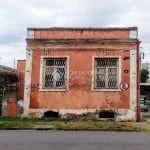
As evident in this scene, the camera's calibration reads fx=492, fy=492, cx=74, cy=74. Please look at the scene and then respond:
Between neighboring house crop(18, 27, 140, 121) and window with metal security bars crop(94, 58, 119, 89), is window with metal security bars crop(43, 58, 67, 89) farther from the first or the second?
window with metal security bars crop(94, 58, 119, 89)

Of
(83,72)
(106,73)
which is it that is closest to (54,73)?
(83,72)

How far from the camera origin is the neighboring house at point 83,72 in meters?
28.1

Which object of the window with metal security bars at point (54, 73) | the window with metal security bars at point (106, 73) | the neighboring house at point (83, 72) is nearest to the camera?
the neighboring house at point (83, 72)

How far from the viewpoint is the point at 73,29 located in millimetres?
28875

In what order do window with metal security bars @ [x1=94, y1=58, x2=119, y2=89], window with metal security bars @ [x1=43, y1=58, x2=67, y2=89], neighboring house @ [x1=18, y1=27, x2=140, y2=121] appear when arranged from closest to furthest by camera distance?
neighboring house @ [x1=18, y1=27, x2=140, y2=121] → window with metal security bars @ [x1=94, y1=58, x2=119, y2=89] → window with metal security bars @ [x1=43, y1=58, x2=67, y2=89]

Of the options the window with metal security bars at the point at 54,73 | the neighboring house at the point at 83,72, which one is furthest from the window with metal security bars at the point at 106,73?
the window with metal security bars at the point at 54,73

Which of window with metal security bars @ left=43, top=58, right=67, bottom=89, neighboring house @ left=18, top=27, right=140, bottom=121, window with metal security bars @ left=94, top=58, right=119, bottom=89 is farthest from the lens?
window with metal security bars @ left=43, top=58, right=67, bottom=89

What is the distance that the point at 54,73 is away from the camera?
2897 cm

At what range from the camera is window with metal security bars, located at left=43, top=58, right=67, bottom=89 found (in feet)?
94.4

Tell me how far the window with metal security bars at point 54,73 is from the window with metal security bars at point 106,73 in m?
1.88

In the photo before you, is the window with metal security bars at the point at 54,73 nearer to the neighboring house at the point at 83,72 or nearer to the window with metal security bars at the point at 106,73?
the neighboring house at the point at 83,72

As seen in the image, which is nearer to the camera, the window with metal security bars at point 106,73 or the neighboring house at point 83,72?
the neighboring house at point 83,72

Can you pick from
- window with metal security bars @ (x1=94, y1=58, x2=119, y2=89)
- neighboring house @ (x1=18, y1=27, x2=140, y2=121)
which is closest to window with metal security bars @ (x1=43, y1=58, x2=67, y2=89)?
neighboring house @ (x1=18, y1=27, x2=140, y2=121)

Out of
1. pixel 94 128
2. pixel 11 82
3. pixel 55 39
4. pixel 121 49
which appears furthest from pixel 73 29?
pixel 94 128
